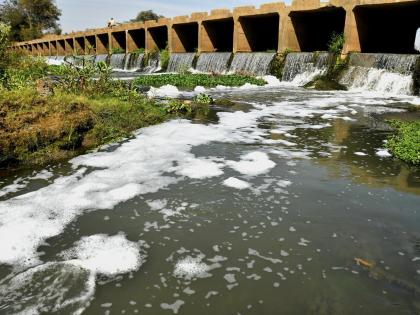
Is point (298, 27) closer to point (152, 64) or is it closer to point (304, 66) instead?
point (304, 66)

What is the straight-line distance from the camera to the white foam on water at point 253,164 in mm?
5852

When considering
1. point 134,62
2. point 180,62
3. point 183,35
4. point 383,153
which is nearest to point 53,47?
point 134,62

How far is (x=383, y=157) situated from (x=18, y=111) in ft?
20.1

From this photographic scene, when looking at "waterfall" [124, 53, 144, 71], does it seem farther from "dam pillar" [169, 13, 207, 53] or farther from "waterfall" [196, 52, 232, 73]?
"waterfall" [196, 52, 232, 73]

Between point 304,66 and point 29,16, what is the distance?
6176 centimetres

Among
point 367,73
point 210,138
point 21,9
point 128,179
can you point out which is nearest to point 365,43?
point 367,73

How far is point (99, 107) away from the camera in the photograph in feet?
28.0

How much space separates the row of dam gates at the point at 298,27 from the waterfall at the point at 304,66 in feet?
3.77

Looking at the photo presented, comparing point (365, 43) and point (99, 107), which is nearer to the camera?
point (99, 107)

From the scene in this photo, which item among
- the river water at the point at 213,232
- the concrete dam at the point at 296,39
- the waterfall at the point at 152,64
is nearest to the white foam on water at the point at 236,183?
the river water at the point at 213,232

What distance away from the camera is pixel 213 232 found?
3.95 meters

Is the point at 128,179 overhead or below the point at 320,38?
below

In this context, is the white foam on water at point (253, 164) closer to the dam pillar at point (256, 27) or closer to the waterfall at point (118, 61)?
the dam pillar at point (256, 27)

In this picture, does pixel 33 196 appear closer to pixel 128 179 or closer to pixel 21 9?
pixel 128 179
